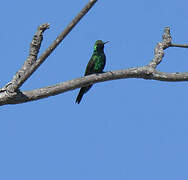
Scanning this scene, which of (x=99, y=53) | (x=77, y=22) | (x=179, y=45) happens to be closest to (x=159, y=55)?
(x=179, y=45)

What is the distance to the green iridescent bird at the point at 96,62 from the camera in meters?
10.4

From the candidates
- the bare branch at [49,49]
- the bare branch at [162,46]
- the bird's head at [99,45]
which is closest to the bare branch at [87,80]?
the bare branch at [49,49]

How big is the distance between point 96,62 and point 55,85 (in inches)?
198

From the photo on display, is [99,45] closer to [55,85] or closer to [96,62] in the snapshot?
[96,62]

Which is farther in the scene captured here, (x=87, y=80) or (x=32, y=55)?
(x=87, y=80)

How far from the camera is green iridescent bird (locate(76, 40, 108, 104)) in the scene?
34.2 feet

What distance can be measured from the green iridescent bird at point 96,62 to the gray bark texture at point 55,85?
394 cm

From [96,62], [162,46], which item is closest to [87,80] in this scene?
[162,46]

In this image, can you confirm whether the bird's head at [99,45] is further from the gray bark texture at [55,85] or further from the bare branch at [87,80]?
the bare branch at [87,80]

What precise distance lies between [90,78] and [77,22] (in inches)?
37.7

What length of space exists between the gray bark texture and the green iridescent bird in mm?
3937

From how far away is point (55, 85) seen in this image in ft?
19.5

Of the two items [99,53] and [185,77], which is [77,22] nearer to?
[185,77]

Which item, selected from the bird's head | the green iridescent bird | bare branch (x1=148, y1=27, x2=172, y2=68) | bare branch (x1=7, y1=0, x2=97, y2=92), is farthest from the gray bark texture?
the bird's head
